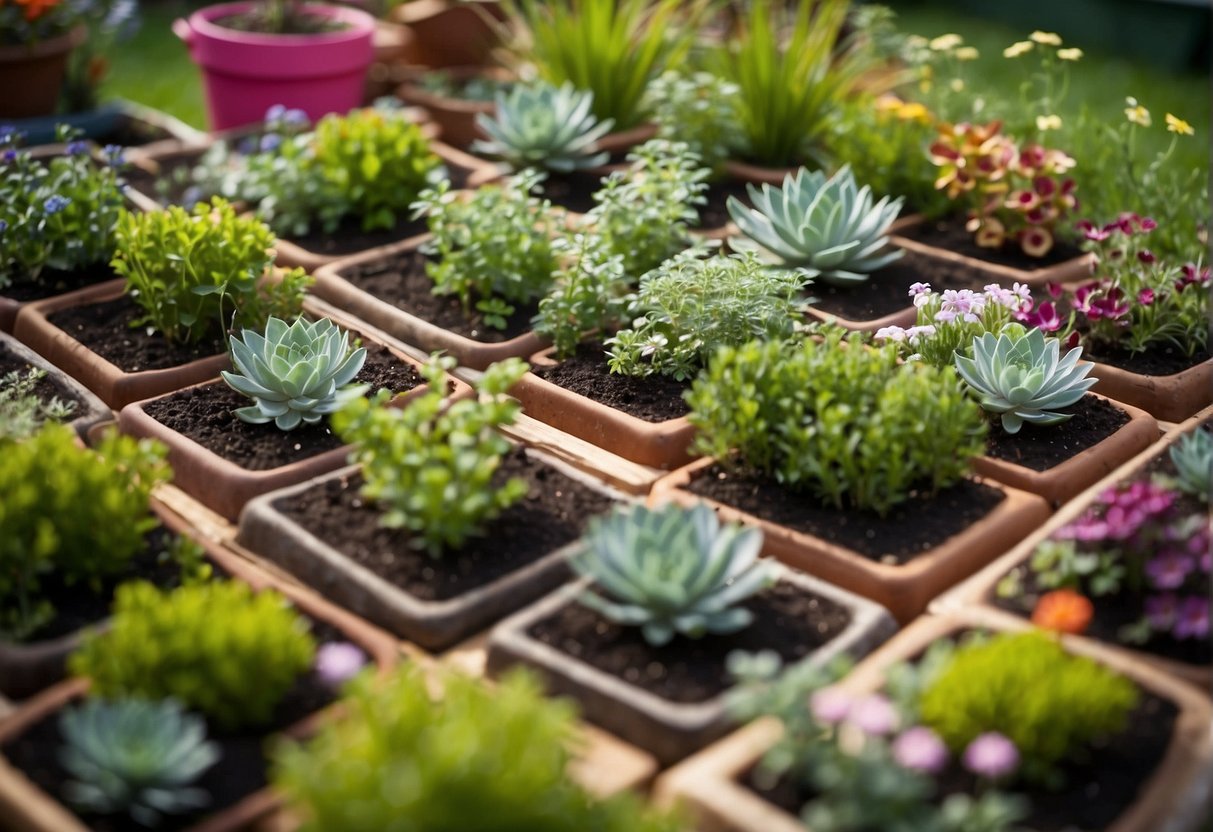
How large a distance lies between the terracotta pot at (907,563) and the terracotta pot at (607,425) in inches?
5.9

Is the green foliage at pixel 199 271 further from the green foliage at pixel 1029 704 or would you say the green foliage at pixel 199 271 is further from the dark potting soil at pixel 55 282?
the green foliage at pixel 1029 704

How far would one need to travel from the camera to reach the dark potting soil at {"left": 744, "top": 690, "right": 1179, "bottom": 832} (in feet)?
6.24

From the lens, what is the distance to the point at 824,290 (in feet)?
11.5

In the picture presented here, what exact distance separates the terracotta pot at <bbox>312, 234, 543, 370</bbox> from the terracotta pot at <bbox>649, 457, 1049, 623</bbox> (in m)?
0.69

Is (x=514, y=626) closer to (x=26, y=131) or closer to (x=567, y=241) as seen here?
(x=567, y=241)

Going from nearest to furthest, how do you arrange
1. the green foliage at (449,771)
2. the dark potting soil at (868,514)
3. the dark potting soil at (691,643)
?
the green foliage at (449,771)
the dark potting soil at (691,643)
the dark potting soil at (868,514)

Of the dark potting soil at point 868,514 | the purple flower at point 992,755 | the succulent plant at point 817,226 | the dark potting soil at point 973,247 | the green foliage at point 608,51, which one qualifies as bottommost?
the dark potting soil at point 868,514

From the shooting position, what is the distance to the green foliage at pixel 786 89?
4215 mm

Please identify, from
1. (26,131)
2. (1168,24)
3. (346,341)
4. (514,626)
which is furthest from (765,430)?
(1168,24)

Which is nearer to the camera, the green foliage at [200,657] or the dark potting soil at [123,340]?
the green foliage at [200,657]

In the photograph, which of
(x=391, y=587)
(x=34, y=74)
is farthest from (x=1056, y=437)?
(x=34, y=74)

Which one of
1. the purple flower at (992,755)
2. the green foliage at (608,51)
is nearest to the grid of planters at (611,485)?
the purple flower at (992,755)

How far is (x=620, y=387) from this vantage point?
9.91ft

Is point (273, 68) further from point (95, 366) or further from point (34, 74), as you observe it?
point (95, 366)
